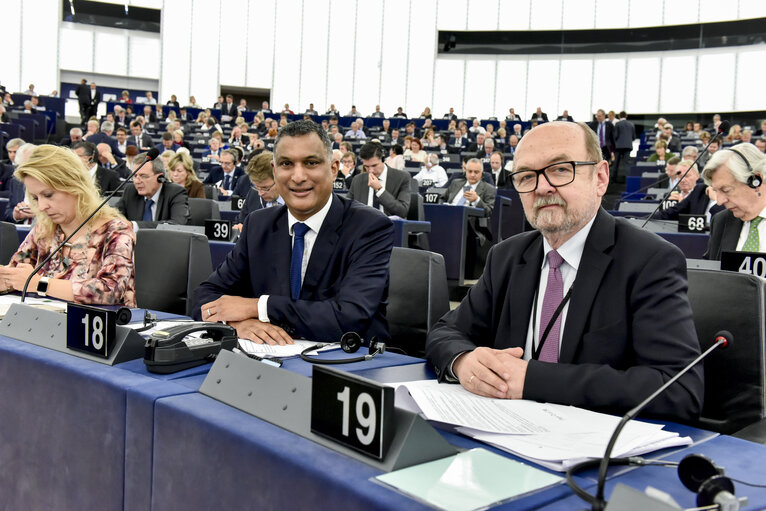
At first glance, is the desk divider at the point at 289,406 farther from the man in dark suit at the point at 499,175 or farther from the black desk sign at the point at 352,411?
the man in dark suit at the point at 499,175

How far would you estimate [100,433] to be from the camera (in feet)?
3.66

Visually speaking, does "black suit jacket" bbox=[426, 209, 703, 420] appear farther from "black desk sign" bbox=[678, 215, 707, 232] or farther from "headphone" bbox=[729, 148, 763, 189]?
"black desk sign" bbox=[678, 215, 707, 232]

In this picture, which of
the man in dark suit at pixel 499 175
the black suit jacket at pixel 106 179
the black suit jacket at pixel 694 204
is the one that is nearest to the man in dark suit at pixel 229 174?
the black suit jacket at pixel 106 179

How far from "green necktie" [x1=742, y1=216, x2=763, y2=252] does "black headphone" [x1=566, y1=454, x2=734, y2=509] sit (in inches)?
107

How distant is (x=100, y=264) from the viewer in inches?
89.6

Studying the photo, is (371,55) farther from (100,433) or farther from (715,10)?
(100,433)

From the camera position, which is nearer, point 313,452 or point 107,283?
point 313,452

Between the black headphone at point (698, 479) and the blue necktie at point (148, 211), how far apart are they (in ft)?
15.3

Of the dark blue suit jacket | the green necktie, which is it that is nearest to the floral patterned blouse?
the dark blue suit jacket

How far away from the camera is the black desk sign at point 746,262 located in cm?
244

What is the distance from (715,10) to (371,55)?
398 inches

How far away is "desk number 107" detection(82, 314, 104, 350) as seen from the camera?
1.30 metres

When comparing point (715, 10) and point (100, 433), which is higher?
point (715, 10)

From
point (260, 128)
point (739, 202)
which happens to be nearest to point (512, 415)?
point (739, 202)
